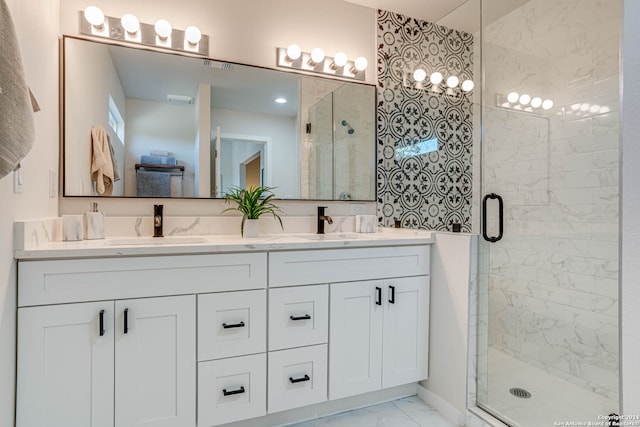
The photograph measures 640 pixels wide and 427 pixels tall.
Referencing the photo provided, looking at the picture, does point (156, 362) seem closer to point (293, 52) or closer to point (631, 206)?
point (631, 206)

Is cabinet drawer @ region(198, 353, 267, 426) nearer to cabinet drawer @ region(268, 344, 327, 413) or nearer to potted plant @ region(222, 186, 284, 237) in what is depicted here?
cabinet drawer @ region(268, 344, 327, 413)

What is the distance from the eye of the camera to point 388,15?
2490 mm

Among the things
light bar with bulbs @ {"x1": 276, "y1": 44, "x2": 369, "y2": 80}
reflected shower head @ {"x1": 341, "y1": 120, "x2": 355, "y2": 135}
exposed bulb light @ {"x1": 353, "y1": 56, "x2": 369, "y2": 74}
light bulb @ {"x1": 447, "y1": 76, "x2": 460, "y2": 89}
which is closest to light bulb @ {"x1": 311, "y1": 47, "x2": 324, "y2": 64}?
light bar with bulbs @ {"x1": 276, "y1": 44, "x2": 369, "y2": 80}

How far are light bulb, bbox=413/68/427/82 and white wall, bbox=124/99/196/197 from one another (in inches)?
61.8

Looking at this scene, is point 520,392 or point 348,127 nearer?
point 520,392

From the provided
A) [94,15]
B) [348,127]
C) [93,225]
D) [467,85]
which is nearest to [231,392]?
[93,225]

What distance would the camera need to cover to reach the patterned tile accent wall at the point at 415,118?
2.42 metres

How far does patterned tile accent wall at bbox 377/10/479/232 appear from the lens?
2.42 meters

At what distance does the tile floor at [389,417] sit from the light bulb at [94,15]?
2.28 meters

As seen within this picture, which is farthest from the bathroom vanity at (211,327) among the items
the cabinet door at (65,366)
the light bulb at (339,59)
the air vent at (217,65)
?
the light bulb at (339,59)

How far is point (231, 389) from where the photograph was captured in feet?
5.00

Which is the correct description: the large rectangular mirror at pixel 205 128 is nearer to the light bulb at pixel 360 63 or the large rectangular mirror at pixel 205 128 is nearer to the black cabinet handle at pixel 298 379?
the light bulb at pixel 360 63

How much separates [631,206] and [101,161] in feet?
6.85

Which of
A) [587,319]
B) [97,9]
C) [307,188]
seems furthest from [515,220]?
[97,9]
